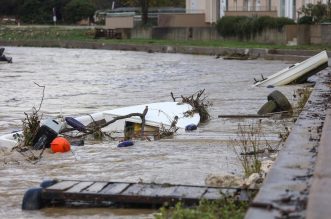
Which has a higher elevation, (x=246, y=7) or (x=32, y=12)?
(x=246, y=7)

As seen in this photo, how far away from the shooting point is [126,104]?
21.5 m

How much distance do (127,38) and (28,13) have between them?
44378 mm

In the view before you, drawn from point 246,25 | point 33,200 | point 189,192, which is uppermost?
point 189,192

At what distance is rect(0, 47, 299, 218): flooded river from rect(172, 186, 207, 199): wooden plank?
343 mm

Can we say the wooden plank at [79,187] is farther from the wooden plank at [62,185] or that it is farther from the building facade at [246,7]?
the building facade at [246,7]

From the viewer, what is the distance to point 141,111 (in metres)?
15.6

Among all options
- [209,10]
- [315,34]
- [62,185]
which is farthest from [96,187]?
[209,10]

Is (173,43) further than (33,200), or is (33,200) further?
(173,43)

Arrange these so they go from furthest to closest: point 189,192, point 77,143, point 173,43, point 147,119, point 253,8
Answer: point 253,8 → point 173,43 → point 147,119 → point 77,143 → point 189,192

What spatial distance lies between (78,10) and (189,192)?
10494cm

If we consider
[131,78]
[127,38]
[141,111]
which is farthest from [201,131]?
[127,38]

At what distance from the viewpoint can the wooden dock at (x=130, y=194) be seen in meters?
7.78

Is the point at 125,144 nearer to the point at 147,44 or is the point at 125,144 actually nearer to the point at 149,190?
the point at 149,190

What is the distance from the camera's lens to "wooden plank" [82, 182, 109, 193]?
8227mm
